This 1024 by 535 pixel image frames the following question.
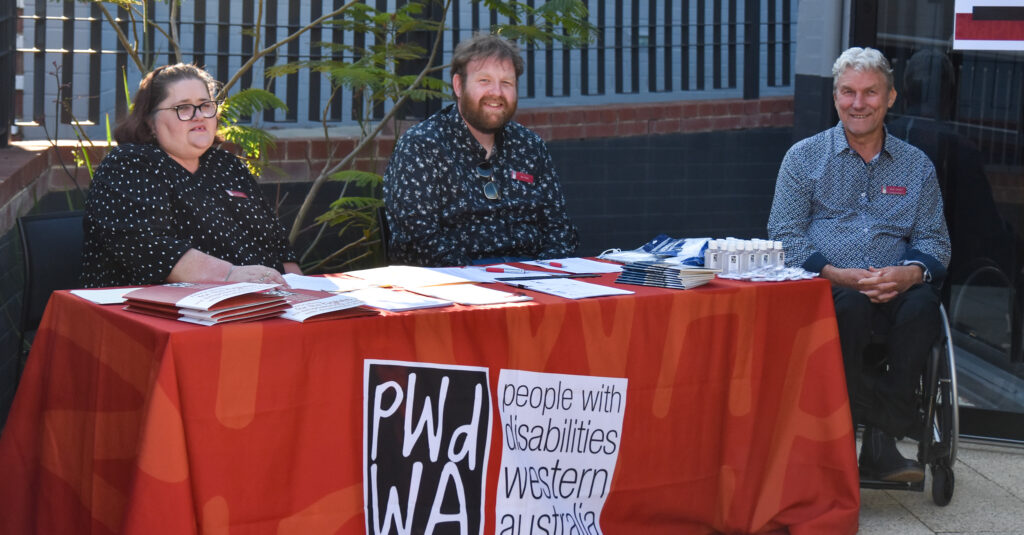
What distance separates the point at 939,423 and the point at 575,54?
3775 mm

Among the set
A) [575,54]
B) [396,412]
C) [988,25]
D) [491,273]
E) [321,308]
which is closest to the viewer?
[321,308]

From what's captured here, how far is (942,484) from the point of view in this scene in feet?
12.0

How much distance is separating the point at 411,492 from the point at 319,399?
1.16 feet

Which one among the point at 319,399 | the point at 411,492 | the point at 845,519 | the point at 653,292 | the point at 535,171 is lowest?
the point at 845,519

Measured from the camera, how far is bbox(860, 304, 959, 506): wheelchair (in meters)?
3.51

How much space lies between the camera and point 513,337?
2.84 m

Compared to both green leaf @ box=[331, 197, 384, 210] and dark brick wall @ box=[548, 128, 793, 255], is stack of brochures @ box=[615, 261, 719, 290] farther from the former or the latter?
dark brick wall @ box=[548, 128, 793, 255]

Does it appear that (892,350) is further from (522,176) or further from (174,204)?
(174,204)

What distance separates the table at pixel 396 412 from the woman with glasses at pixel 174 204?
0.47 meters

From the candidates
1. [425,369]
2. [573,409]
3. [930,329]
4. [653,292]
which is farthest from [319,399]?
[930,329]

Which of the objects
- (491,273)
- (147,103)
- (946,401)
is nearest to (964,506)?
(946,401)

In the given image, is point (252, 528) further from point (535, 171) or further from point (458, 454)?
point (535, 171)

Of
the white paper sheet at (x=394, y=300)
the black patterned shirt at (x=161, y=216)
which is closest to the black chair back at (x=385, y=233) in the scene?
the black patterned shirt at (x=161, y=216)

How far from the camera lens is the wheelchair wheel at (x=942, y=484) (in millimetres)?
3631
